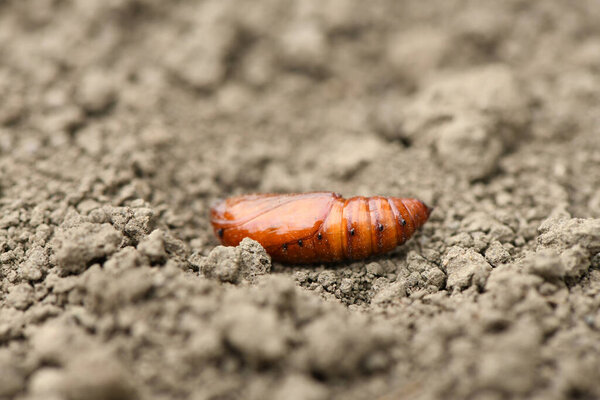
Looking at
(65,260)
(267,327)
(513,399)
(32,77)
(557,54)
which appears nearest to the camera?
(513,399)

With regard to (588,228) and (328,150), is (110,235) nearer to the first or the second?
(328,150)

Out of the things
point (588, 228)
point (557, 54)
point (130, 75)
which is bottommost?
point (588, 228)

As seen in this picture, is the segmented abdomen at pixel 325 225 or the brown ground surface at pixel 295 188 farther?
the segmented abdomen at pixel 325 225

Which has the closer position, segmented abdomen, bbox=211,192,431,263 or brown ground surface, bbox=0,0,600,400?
brown ground surface, bbox=0,0,600,400

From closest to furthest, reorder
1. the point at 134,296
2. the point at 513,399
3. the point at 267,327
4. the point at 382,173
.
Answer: the point at 513,399, the point at 267,327, the point at 134,296, the point at 382,173

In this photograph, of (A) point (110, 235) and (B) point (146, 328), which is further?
(A) point (110, 235)

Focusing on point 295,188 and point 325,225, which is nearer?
point 325,225

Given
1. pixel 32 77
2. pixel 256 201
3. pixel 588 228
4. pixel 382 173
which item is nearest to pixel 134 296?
pixel 256 201

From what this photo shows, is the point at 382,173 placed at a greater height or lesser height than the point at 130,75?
lesser
